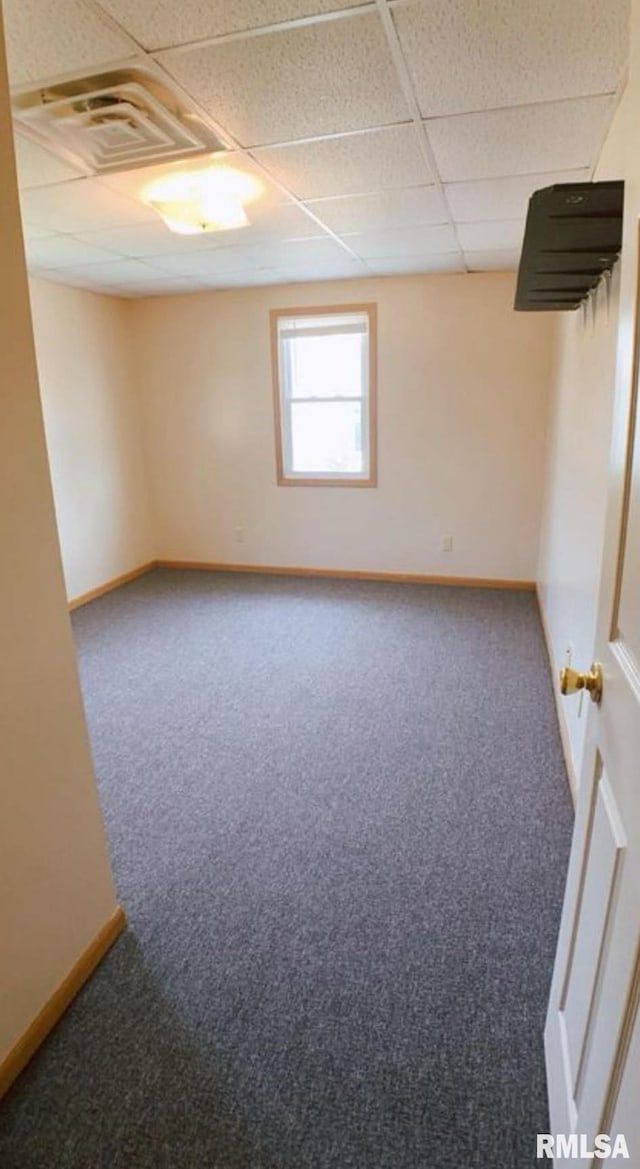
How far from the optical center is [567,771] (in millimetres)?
2375

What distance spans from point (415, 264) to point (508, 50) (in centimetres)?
255

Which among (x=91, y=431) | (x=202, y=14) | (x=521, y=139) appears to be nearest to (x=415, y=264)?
(x=521, y=139)

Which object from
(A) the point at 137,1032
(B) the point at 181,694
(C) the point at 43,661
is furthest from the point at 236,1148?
(B) the point at 181,694

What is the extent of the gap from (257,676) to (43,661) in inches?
78.4

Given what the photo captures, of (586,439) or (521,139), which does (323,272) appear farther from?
(586,439)

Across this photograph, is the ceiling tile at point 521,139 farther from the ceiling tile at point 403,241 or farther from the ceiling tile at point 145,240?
the ceiling tile at point 145,240

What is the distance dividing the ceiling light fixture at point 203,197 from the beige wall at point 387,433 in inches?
81.3

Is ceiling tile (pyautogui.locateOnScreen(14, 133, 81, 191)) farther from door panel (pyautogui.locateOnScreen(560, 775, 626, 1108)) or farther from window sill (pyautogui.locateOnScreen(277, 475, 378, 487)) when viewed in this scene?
window sill (pyautogui.locateOnScreen(277, 475, 378, 487))

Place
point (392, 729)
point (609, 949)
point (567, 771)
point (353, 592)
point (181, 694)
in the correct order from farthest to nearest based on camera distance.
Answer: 1. point (353, 592)
2. point (181, 694)
3. point (392, 729)
4. point (567, 771)
5. point (609, 949)

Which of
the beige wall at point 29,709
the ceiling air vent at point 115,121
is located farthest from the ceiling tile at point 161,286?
the beige wall at point 29,709

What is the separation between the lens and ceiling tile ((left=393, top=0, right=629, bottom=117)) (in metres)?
1.40

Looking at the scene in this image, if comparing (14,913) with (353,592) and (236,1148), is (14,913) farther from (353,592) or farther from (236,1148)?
(353,592)

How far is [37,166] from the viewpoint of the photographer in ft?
7.23

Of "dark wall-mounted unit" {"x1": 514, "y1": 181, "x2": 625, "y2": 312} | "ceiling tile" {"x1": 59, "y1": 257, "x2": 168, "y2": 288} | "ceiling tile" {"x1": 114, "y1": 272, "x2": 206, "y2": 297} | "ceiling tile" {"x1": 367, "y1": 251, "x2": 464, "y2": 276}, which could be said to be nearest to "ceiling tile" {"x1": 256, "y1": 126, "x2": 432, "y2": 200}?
Result: "dark wall-mounted unit" {"x1": 514, "y1": 181, "x2": 625, "y2": 312}
